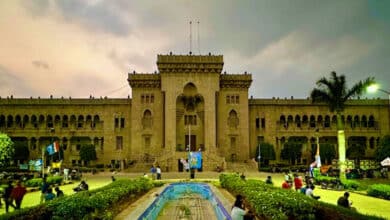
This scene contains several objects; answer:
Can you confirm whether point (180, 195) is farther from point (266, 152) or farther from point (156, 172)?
point (266, 152)

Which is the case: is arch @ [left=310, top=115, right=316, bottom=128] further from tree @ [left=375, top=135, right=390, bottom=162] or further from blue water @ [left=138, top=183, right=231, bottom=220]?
blue water @ [left=138, top=183, right=231, bottom=220]

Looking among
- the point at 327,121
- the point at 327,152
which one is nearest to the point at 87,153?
the point at 327,152

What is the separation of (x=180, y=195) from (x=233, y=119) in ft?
Result: 124

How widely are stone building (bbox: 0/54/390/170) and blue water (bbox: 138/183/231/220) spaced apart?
27.4 metres

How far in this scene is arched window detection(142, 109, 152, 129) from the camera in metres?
64.7

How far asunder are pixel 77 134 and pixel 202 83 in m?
22.1

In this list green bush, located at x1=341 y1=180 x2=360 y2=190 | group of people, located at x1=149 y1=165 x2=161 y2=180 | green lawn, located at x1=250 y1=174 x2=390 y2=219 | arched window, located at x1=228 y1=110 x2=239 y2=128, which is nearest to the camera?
green lawn, located at x1=250 y1=174 x2=390 y2=219

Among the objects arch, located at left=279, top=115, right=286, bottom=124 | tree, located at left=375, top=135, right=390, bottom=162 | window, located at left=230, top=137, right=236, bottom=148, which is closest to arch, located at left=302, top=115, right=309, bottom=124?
arch, located at left=279, top=115, right=286, bottom=124

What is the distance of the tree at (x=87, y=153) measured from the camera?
62.2 m

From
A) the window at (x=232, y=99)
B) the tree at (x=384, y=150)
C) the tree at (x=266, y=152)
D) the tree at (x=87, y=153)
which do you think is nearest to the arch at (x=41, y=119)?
the tree at (x=87, y=153)

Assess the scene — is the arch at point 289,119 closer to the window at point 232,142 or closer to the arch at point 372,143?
the window at point 232,142

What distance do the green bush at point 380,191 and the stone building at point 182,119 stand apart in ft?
114

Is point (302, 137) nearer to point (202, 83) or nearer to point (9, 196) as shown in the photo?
point (202, 83)

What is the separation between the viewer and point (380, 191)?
82.1 feet
